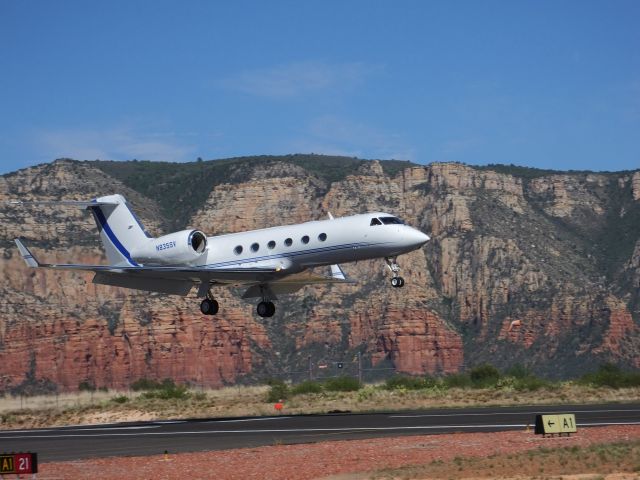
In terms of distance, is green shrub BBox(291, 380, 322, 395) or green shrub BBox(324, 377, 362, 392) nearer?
green shrub BBox(291, 380, 322, 395)

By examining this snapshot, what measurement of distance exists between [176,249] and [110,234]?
4.74 m

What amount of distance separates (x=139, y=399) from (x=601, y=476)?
42035mm

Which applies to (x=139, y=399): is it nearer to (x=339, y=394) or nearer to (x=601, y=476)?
(x=339, y=394)

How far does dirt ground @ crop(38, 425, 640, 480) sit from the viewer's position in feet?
84.8

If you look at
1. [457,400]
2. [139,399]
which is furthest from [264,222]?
[457,400]

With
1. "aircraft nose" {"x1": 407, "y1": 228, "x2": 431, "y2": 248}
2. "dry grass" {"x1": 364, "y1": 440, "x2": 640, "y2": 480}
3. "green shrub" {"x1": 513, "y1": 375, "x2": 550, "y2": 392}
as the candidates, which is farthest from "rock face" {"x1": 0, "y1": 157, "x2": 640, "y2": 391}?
"dry grass" {"x1": 364, "y1": 440, "x2": 640, "y2": 480}

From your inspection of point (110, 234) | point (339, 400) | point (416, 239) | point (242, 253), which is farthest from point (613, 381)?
point (110, 234)

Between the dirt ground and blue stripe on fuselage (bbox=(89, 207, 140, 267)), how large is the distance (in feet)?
59.6

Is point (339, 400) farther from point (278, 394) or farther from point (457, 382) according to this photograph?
point (457, 382)

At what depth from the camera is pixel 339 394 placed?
60969 mm

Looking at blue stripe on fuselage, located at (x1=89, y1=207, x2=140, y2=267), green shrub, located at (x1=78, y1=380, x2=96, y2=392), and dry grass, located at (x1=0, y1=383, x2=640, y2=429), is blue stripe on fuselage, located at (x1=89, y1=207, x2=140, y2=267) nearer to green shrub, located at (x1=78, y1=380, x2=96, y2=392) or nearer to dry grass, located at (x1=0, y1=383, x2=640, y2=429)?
dry grass, located at (x1=0, y1=383, x2=640, y2=429)

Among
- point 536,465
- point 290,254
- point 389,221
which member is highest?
point 389,221

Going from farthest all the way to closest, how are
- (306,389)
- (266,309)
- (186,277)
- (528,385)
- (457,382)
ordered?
(457,382) → (306,389) → (528,385) → (266,309) → (186,277)

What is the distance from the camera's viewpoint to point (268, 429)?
40.5m
